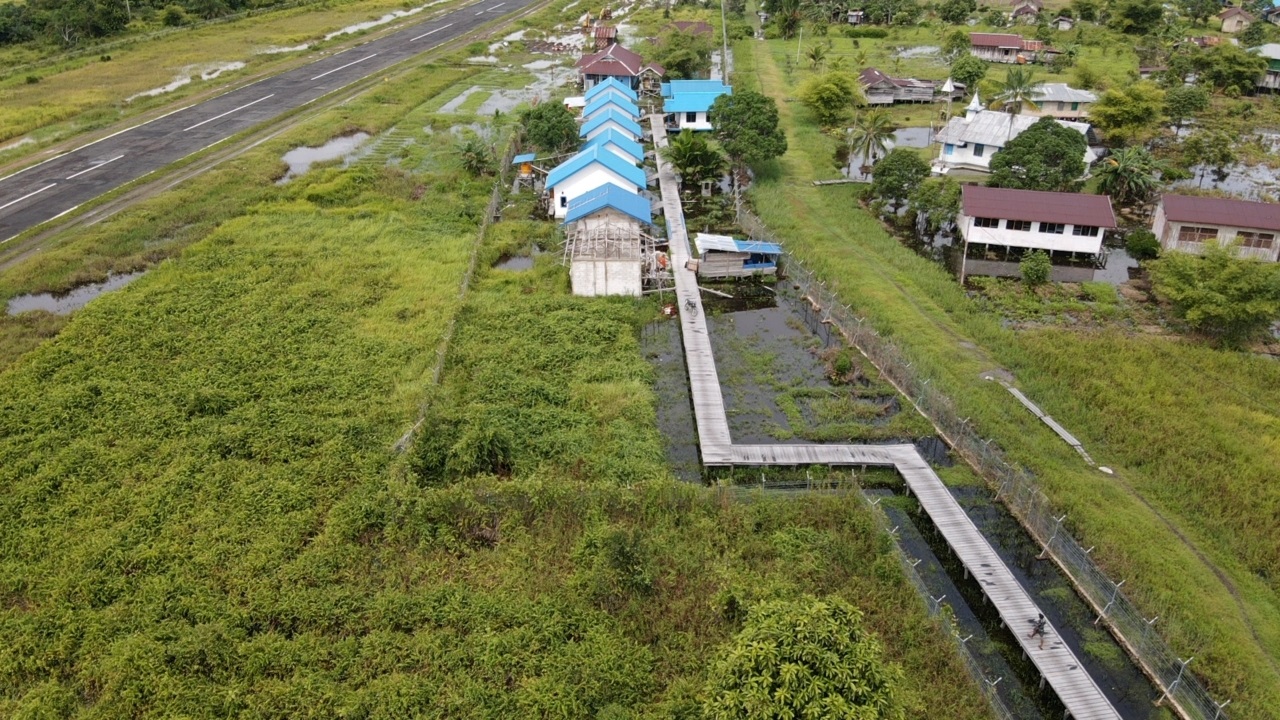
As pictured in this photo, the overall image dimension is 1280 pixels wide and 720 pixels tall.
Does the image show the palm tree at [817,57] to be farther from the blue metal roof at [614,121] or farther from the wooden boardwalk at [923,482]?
the wooden boardwalk at [923,482]

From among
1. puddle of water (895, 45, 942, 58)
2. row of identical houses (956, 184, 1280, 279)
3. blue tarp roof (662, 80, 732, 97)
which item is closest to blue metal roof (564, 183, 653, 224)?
row of identical houses (956, 184, 1280, 279)

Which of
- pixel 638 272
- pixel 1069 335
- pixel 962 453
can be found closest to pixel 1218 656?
pixel 962 453

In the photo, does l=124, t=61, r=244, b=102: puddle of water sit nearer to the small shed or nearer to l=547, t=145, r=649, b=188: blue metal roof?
l=547, t=145, r=649, b=188: blue metal roof

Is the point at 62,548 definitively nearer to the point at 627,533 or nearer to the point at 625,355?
the point at 627,533

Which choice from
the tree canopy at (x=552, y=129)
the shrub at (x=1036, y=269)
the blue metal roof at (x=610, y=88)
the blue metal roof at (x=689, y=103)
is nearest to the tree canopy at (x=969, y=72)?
the blue metal roof at (x=689, y=103)

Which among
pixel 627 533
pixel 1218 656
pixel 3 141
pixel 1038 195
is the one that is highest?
pixel 3 141

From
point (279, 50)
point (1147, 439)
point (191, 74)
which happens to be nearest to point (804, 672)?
point (1147, 439)
